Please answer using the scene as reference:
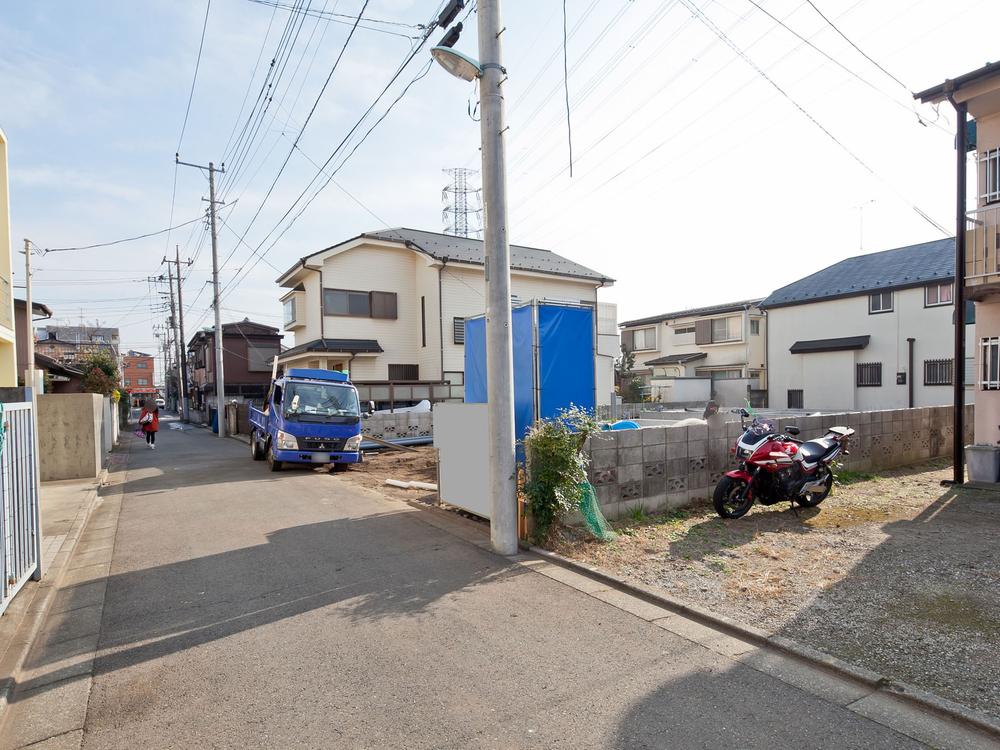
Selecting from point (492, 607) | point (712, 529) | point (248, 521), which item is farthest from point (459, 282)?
point (492, 607)

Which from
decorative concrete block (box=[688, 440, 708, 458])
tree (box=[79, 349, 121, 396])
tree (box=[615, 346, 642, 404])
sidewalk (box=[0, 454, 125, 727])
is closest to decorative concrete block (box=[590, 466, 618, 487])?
decorative concrete block (box=[688, 440, 708, 458])

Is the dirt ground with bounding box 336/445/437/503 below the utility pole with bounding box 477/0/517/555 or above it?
below

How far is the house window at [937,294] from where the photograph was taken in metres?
21.5

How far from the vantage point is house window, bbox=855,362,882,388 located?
24.0 metres

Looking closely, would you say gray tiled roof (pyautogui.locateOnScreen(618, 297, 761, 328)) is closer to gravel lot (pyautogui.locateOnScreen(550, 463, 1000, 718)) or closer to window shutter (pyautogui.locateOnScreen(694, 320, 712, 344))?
window shutter (pyautogui.locateOnScreen(694, 320, 712, 344))

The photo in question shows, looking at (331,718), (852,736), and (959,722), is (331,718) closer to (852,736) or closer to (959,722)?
(852,736)

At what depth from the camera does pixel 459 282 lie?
2303 centimetres

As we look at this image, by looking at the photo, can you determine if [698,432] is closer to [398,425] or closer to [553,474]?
[553,474]

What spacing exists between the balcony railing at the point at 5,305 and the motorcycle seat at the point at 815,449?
43.6 feet

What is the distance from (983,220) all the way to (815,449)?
5.37m

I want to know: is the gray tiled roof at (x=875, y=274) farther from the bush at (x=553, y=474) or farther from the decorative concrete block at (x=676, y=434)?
the bush at (x=553, y=474)

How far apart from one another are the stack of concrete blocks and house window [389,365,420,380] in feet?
18.7

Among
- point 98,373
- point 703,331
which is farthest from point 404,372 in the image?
point 703,331

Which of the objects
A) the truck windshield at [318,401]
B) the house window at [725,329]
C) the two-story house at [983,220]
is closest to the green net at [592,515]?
the two-story house at [983,220]
